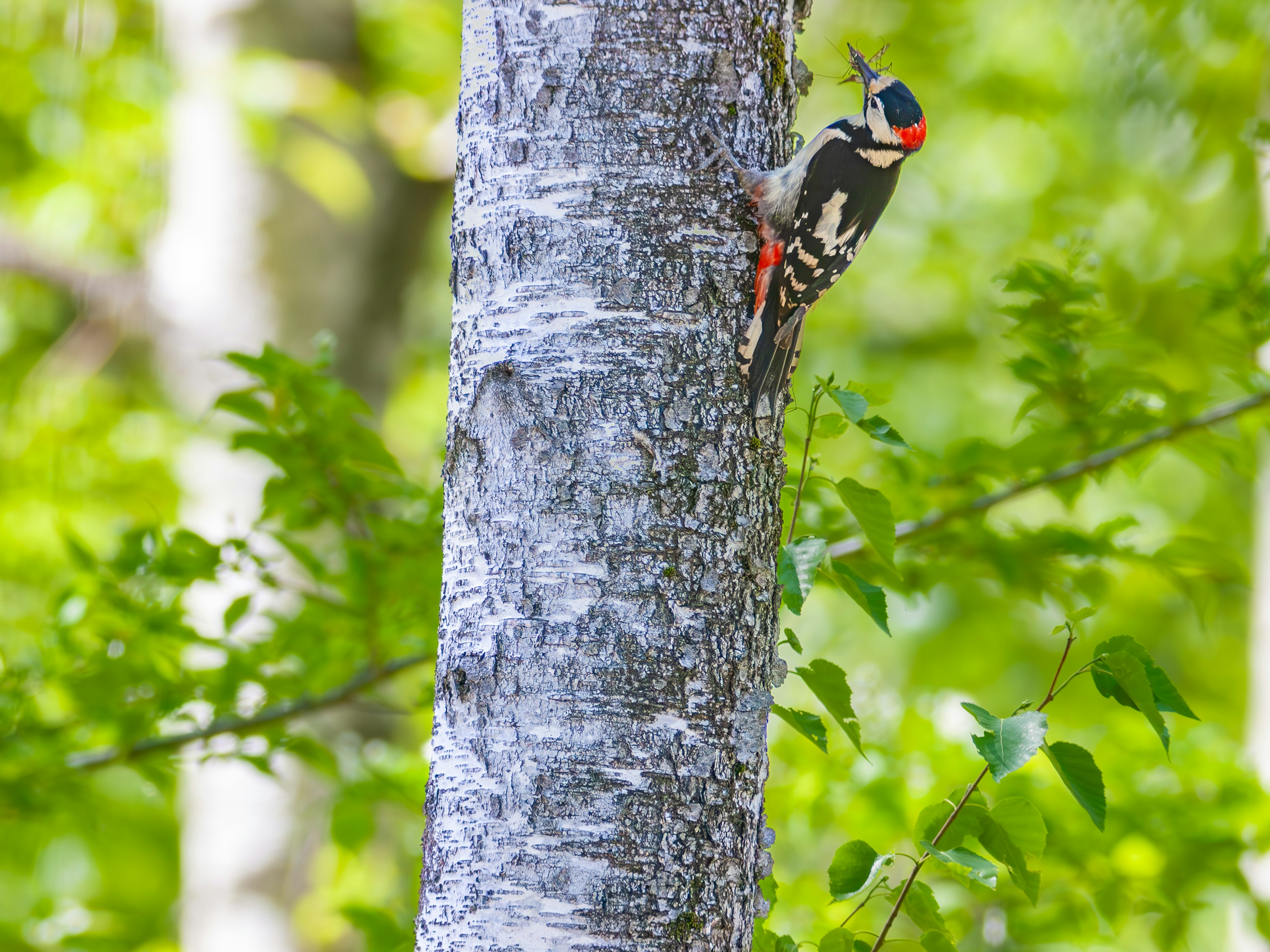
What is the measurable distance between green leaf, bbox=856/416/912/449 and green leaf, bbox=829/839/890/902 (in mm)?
416

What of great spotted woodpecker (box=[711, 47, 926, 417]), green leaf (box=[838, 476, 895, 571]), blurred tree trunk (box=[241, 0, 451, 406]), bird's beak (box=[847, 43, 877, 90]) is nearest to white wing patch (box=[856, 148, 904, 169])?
great spotted woodpecker (box=[711, 47, 926, 417])

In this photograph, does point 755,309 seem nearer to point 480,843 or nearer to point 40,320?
point 480,843

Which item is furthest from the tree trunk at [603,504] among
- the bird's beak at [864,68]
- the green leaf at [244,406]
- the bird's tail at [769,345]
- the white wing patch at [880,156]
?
the green leaf at [244,406]

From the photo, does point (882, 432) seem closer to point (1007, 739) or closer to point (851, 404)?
point (851, 404)

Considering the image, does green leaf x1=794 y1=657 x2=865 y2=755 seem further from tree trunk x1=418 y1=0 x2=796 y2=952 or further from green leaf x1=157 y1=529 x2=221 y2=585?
green leaf x1=157 y1=529 x2=221 y2=585

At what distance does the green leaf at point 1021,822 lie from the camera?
1.01 meters

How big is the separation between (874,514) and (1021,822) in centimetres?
34

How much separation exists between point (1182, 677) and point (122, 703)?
642cm

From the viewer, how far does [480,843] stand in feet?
3.21

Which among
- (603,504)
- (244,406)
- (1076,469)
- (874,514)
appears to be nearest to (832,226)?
(874,514)

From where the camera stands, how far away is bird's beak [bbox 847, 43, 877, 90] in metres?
1.48

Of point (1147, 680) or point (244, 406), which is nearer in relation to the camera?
point (1147, 680)

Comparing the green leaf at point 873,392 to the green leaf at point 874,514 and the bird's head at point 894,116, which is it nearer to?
the green leaf at point 874,514

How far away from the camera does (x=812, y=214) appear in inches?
45.9
